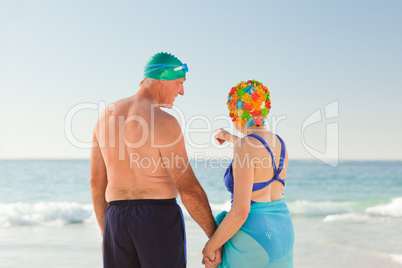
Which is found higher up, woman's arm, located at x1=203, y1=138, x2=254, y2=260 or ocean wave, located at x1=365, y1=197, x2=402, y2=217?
woman's arm, located at x1=203, y1=138, x2=254, y2=260

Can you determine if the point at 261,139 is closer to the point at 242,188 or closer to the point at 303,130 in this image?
the point at 242,188

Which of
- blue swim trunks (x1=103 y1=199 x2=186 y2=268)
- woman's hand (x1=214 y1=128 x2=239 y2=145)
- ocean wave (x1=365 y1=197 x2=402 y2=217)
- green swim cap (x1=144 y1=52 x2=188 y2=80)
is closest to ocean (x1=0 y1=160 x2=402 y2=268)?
ocean wave (x1=365 y1=197 x2=402 y2=217)

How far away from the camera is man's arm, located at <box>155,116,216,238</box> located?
220 centimetres

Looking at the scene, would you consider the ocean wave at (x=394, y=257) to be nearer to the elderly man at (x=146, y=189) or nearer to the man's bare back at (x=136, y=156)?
the elderly man at (x=146, y=189)

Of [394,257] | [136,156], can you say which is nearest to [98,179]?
[136,156]

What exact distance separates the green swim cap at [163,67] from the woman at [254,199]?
377mm

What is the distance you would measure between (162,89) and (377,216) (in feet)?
35.7

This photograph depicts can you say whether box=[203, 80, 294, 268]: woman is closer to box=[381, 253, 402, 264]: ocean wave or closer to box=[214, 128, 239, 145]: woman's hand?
box=[214, 128, 239, 145]: woman's hand

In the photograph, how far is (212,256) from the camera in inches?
91.7

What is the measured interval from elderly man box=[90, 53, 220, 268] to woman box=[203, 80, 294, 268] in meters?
0.13

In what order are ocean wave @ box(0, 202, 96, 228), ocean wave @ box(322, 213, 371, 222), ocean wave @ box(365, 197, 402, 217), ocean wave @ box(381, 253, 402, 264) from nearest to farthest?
ocean wave @ box(381, 253, 402, 264)
ocean wave @ box(0, 202, 96, 228)
ocean wave @ box(322, 213, 371, 222)
ocean wave @ box(365, 197, 402, 217)

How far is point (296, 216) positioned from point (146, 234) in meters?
10.5

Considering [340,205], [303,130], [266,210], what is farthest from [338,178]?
[266,210]

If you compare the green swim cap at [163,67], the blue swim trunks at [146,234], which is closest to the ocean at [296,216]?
the blue swim trunks at [146,234]
